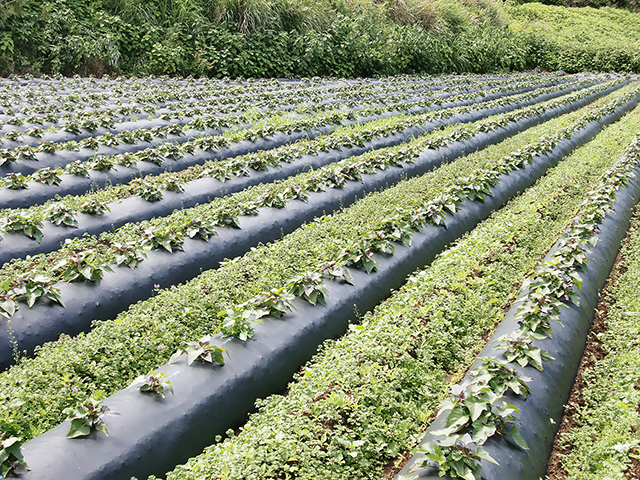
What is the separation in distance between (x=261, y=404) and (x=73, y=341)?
2.01 m

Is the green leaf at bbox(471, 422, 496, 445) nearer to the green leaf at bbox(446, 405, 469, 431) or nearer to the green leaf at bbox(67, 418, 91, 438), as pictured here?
the green leaf at bbox(446, 405, 469, 431)

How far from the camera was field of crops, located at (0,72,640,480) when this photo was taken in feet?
Answer: 10.8

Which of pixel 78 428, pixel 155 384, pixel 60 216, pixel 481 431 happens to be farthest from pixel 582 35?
pixel 78 428

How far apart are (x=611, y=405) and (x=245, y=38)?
72.5 ft

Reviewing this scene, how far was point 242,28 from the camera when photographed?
21984 mm

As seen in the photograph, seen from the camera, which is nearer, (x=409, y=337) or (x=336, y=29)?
(x=409, y=337)

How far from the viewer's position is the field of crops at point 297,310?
3297 mm

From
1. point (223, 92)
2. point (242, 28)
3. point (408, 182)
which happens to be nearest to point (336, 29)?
point (242, 28)

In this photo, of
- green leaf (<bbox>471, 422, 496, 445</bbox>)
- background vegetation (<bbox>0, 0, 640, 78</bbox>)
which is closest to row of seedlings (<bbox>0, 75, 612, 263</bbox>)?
green leaf (<bbox>471, 422, 496, 445</bbox>)

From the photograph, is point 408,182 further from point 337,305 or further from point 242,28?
point 242,28

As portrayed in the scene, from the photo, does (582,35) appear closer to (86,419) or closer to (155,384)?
(155,384)

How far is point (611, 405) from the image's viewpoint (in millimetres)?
3920

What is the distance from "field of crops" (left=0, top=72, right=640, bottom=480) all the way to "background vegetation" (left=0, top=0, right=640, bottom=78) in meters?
10.5

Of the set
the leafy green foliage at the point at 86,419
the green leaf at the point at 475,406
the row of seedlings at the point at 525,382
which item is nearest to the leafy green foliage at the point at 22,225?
the leafy green foliage at the point at 86,419
